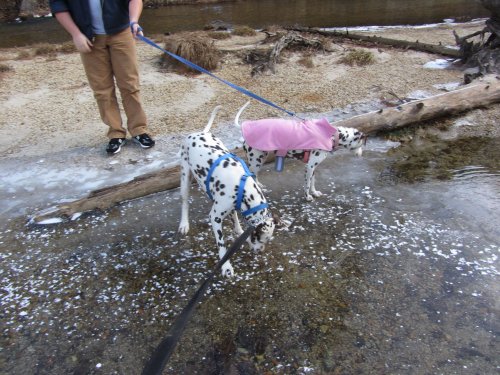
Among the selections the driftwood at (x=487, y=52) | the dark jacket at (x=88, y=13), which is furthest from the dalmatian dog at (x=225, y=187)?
the driftwood at (x=487, y=52)

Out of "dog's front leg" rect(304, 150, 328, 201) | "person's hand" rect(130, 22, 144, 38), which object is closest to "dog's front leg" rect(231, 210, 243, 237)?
"dog's front leg" rect(304, 150, 328, 201)

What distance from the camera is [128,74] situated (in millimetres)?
5684

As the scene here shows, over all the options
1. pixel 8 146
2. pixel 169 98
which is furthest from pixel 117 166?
pixel 169 98

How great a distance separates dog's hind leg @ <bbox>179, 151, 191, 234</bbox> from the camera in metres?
4.26

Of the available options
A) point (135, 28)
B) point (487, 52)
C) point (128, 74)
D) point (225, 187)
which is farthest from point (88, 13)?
point (487, 52)

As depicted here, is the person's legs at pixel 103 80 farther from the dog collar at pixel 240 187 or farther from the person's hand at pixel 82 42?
the dog collar at pixel 240 187

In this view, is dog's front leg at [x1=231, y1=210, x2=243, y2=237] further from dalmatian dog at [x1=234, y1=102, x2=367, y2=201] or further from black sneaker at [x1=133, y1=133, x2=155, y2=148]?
black sneaker at [x1=133, y1=133, x2=155, y2=148]

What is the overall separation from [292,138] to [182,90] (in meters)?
4.50

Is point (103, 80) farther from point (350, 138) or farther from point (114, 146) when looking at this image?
point (350, 138)

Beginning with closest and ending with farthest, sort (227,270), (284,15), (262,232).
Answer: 1. (262,232)
2. (227,270)
3. (284,15)

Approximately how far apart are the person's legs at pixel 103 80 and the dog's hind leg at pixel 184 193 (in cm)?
232

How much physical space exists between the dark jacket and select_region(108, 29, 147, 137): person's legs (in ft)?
0.49

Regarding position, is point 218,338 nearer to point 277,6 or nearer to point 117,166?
point 117,166

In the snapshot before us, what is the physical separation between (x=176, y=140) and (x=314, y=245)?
3.21 m
